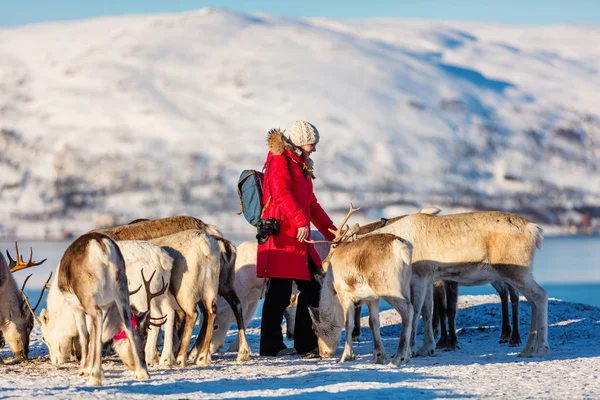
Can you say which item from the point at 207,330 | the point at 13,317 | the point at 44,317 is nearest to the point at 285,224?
the point at 207,330

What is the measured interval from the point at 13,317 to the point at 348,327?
409 centimetres

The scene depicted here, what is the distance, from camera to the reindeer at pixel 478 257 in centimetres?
1105

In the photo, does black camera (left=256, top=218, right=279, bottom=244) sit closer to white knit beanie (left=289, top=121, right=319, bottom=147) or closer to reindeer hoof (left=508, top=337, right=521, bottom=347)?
white knit beanie (left=289, top=121, right=319, bottom=147)

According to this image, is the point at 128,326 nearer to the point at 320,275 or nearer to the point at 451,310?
the point at 320,275

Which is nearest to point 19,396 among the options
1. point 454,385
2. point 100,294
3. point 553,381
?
point 100,294

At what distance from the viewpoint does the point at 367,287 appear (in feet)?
34.2

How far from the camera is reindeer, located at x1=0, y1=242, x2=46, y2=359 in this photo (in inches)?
465

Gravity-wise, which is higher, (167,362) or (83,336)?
(83,336)

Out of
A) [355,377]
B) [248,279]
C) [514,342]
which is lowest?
[514,342]

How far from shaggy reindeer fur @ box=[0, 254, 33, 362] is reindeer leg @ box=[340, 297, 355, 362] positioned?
12.7ft

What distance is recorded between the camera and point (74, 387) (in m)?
8.68

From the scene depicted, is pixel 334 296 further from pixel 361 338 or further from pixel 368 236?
pixel 361 338

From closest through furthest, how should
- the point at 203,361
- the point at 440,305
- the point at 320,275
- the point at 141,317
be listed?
the point at 141,317 → the point at 203,361 → the point at 320,275 → the point at 440,305

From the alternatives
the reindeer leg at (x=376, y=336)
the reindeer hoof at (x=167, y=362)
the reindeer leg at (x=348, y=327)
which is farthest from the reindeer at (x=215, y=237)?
the reindeer leg at (x=376, y=336)
